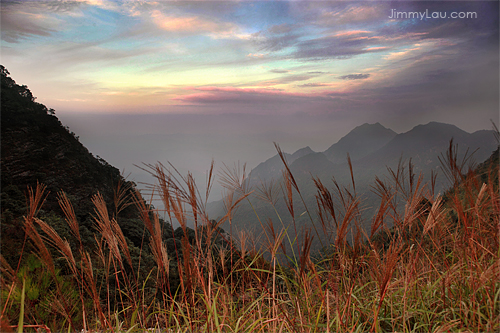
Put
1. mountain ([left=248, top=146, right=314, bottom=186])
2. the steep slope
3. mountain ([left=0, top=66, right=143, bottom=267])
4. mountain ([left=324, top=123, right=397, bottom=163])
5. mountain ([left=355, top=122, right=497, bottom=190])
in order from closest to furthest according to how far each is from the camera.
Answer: mountain ([left=248, top=146, right=314, bottom=186]) < mountain ([left=0, top=66, right=143, bottom=267]) < the steep slope < mountain ([left=355, top=122, right=497, bottom=190]) < mountain ([left=324, top=123, right=397, bottom=163])

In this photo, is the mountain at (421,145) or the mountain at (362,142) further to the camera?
the mountain at (362,142)

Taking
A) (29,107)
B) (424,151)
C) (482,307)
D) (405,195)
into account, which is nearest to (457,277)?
(482,307)

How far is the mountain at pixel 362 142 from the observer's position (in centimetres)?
11538

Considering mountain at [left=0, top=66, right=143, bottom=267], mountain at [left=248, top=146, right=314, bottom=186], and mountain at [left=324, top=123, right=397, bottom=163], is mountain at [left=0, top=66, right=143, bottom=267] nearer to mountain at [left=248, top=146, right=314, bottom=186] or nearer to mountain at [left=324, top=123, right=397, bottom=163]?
mountain at [left=248, top=146, right=314, bottom=186]

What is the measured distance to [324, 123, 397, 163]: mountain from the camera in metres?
115

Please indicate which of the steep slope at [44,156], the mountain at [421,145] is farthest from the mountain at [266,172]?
the mountain at [421,145]

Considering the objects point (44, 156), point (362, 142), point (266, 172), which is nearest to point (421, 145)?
point (362, 142)

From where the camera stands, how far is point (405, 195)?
2.38 metres

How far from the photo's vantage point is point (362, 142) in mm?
123688

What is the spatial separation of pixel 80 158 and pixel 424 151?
106 meters

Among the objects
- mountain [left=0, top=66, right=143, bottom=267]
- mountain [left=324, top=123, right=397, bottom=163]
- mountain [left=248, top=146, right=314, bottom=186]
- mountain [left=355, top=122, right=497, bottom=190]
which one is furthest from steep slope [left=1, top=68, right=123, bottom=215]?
mountain [left=324, top=123, right=397, bottom=163]

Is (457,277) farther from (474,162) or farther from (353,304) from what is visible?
(474,162)

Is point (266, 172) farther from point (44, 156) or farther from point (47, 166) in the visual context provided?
point (47, 166)

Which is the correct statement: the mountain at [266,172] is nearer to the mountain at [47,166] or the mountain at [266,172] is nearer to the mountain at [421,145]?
the mountain at [47,166]
